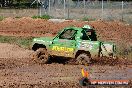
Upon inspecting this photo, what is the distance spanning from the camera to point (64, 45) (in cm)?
1875

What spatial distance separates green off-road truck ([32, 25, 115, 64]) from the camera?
60.7 ft

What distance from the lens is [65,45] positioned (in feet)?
61.5

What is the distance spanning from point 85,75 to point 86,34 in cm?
1022

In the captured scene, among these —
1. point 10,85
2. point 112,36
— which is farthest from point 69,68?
point 112,36

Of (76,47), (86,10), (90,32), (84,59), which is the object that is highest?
(90,32)

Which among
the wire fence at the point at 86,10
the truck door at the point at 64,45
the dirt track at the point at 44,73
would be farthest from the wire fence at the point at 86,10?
the truck door at the point at 64,45

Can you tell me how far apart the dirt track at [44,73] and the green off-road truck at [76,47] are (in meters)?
0.48

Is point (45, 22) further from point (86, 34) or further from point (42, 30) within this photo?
point (86, 34)

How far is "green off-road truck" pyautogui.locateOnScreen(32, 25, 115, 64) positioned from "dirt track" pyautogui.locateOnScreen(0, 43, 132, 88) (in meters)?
0.48

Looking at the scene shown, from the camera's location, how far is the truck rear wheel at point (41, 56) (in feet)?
62.7

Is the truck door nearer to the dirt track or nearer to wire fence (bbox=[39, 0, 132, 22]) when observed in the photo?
the dirt track

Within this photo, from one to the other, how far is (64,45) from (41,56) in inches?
48.4

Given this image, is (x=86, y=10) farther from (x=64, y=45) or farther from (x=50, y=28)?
(x=64, y=45)

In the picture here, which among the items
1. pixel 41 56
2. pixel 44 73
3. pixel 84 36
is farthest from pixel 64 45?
pixel 44 73
